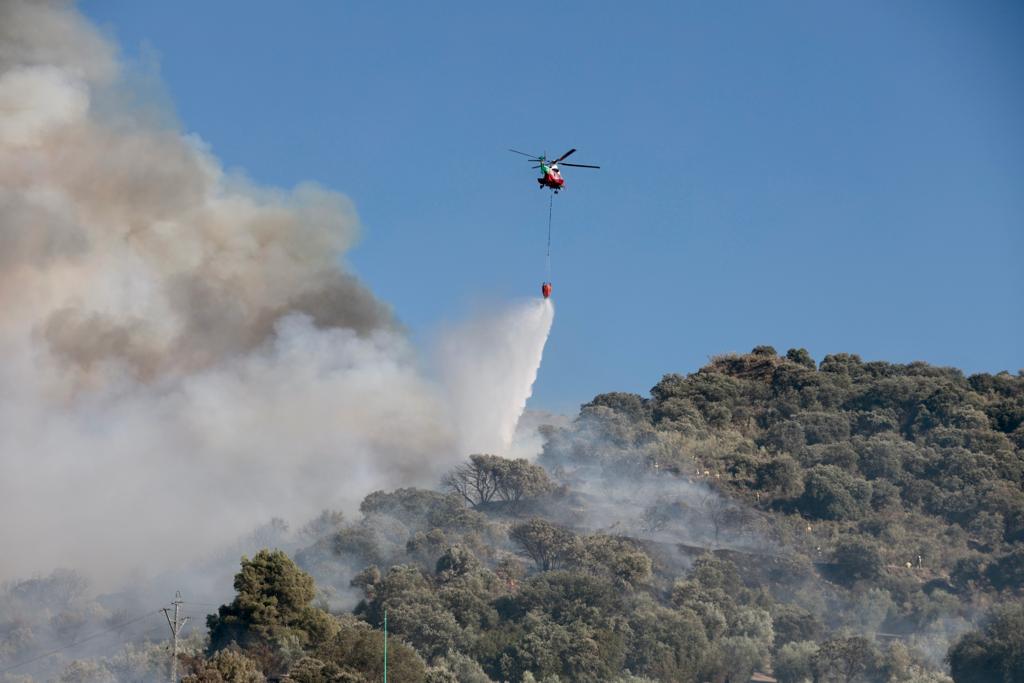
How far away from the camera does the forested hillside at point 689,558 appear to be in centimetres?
10162

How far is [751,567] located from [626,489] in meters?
24.6

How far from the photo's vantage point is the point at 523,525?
446ft

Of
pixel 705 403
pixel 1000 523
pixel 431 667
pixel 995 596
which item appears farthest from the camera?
pixel 705 403

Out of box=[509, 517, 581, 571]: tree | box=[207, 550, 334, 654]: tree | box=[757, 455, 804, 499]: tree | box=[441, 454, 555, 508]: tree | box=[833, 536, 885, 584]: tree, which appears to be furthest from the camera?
box=[757, 455, 804, 499]: tree

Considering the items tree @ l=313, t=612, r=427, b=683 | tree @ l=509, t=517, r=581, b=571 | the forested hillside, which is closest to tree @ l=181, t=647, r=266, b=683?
the forested hillside

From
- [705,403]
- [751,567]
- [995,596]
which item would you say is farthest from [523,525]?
[705,403]

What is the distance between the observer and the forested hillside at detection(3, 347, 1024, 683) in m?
102

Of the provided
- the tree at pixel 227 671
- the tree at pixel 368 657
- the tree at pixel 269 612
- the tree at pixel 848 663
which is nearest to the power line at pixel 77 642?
the tree at pixel 269 612

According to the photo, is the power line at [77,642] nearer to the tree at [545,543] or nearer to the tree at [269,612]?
the tree at [269,612]

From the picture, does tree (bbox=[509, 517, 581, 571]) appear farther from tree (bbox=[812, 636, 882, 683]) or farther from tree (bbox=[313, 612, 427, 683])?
tree (bbox=[313, 612, 427, 683])

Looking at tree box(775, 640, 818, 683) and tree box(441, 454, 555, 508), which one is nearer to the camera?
tree box(775, 640, 818, 683)

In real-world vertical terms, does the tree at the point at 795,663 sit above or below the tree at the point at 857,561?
below

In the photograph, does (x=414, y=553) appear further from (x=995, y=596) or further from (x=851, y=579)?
(x=995, y=596)

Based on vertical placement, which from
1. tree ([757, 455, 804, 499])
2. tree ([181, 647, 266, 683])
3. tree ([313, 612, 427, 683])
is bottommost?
tree ([181, 647, 266, 683])
